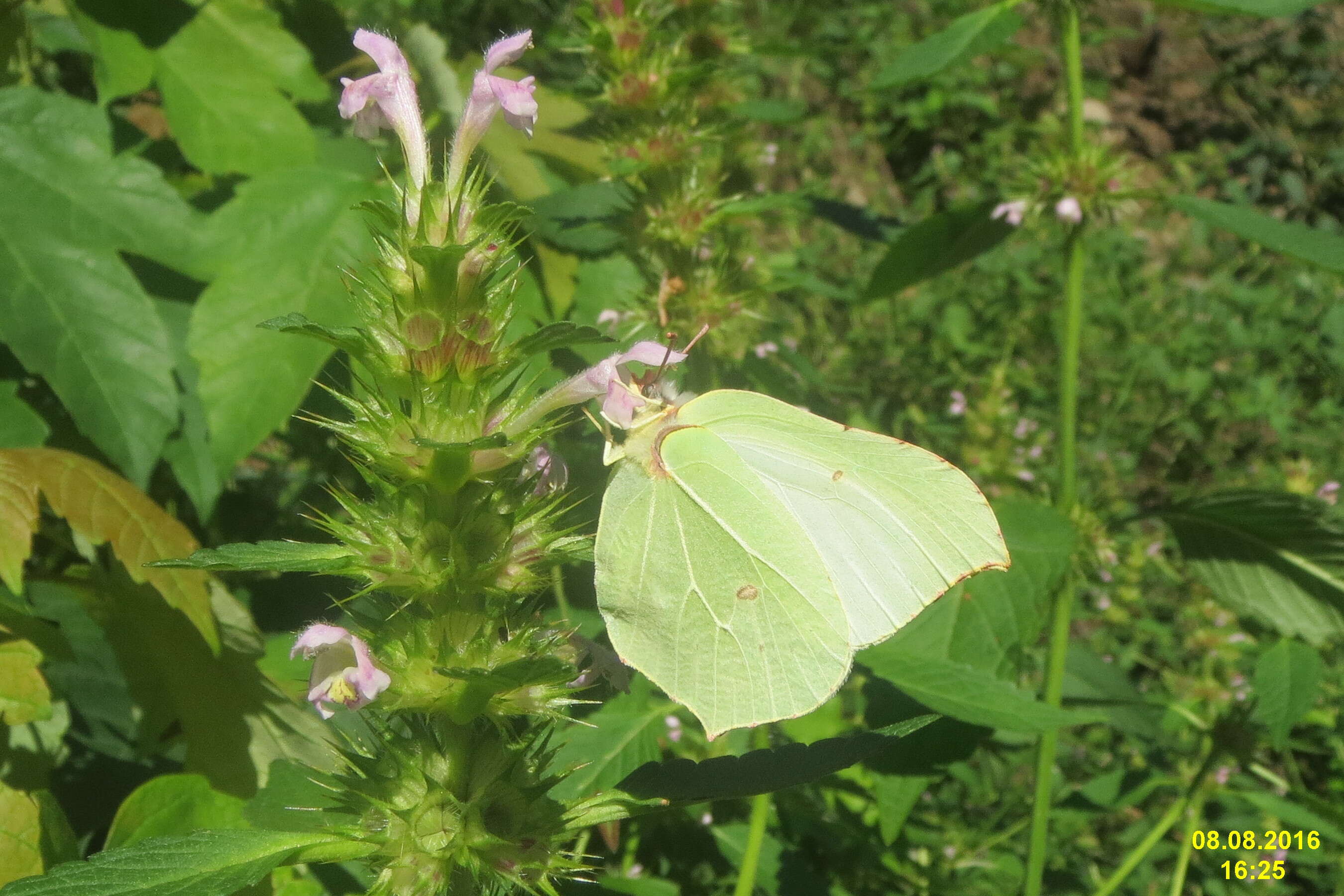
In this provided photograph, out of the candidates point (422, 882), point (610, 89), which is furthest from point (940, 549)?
point (610, 89)

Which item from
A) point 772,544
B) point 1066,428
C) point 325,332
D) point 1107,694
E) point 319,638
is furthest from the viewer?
point 1107,694

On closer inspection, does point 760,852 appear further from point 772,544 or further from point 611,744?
point 772,544

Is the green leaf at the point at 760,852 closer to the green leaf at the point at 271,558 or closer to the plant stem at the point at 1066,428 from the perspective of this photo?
the plant stem at the point at 1066,428

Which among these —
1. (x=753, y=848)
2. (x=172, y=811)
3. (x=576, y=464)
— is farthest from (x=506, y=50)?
(x=753, y=848)

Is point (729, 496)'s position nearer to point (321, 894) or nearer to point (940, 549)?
point (940, 549)
